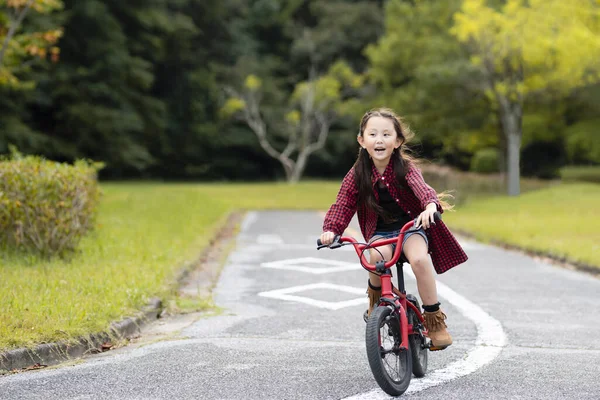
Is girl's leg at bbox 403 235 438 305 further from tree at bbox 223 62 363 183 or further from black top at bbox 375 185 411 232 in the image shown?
tree at bbox 223 62 363 183

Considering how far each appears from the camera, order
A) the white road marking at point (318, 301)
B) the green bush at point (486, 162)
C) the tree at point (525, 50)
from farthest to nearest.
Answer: the green bush at point (486, 162) → the tree at point (525, 50) → the white road marking at point (318, 301)

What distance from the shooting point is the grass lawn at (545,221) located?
13.5 m

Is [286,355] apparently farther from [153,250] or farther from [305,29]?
[305,29]

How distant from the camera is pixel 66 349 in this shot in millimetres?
5930

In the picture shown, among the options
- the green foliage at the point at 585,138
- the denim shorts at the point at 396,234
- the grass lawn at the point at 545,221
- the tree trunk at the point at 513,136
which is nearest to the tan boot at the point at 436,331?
the denim shorts at the point at 396,234

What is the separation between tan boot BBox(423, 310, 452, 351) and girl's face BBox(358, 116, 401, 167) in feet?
3.51

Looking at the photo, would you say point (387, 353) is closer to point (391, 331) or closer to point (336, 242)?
A: point (391, 331)

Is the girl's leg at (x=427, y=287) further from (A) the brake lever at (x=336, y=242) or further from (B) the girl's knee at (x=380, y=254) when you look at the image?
(A) the brake lever at (x=336, y=242)

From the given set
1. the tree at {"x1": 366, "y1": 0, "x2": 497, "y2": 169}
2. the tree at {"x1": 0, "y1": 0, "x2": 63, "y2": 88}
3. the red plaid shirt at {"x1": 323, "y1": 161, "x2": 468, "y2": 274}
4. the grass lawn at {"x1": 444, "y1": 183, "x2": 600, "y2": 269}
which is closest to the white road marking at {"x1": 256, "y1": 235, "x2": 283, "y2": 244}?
the grass lawn at {"x1": 444, "y1": 183, "x2": 600, "y2": 269}

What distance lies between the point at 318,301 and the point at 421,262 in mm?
3647

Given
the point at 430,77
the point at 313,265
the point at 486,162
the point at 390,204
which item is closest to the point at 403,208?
the point at 390,204

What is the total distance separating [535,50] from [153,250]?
66.4 feet

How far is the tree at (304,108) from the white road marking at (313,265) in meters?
36.4

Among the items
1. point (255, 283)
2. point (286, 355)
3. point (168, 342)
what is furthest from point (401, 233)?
point (255, 283)
